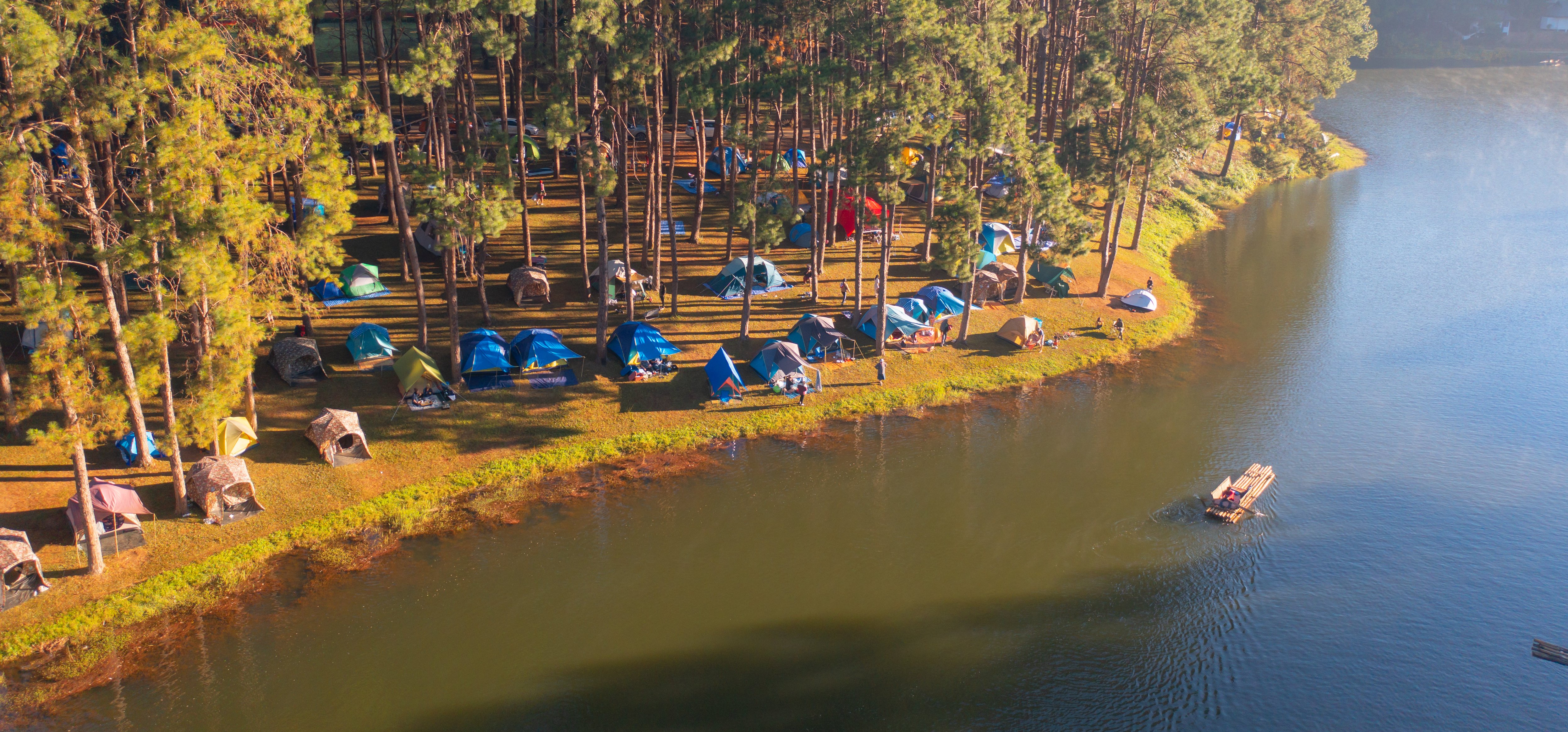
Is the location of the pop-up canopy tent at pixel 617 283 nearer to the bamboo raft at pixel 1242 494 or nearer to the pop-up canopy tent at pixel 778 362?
the pop-up canopy tent at pixel 778 362

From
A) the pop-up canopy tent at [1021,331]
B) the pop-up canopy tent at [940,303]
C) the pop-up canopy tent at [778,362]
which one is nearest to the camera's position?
the pop-up canopy tent at [778,362]

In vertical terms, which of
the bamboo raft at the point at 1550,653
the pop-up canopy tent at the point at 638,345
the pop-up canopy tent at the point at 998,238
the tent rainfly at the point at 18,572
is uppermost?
the pop-up canopy tent at the point at 998,238

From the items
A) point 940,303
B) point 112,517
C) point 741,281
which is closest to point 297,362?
point 112,517

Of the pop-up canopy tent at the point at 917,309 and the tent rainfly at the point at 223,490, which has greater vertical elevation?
the pop-up canopy tent at the point at 917,309

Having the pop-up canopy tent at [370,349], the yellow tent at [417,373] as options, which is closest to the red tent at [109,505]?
the yellow tent at [417,373]

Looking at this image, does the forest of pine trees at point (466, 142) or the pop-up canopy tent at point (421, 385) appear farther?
the pop-up canopy tent at point (421, 385)

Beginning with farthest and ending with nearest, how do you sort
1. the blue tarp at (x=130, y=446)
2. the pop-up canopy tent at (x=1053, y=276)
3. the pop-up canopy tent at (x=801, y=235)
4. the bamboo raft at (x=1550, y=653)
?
the pop-up canopy tent at (x=801, y=235)
the pop-up canopy tent at (x=1053, y=276)
the blue tarp at (x=130, y=446)
the bamboo raft at (x=1550, y=653)
